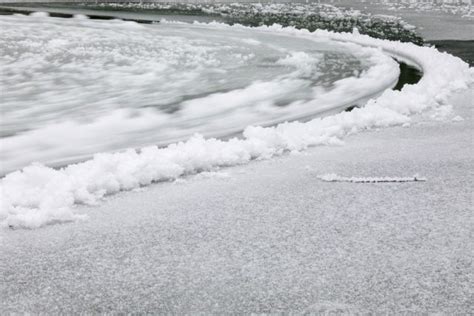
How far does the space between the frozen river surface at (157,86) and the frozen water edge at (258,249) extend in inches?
55.3

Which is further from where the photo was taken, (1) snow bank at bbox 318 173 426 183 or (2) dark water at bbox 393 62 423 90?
(2) dark water at bbox 393 62 423 90

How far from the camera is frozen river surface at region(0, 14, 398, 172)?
415 cm

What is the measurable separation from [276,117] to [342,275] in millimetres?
2947

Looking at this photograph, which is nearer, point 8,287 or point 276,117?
point 8,287

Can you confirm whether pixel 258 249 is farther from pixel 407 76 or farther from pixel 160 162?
pixel 407 76

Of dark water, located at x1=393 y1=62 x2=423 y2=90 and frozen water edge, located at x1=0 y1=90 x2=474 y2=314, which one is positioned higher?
dark water, located at x1=393 y1=62 x2=423 y2=90

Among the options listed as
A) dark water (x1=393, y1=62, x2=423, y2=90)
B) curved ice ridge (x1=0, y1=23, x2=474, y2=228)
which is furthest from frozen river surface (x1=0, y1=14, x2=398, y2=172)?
curved ice ridge (x1=0, y1=23, x2=474, y2=228)

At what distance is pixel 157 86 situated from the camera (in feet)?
20.2

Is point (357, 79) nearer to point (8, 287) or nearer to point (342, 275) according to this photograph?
point (342, 275)

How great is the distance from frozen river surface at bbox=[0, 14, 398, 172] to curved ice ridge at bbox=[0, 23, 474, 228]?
30.8 inches

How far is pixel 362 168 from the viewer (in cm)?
295

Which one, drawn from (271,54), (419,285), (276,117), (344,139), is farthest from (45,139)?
(271,54)

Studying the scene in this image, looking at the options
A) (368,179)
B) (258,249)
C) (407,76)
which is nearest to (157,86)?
(407,76)

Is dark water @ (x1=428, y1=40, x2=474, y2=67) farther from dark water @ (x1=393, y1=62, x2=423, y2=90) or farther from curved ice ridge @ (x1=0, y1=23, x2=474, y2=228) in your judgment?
curved ice ridge @ (x1=0, y1=23, x2=474, y2=228)
